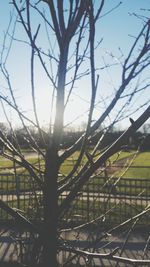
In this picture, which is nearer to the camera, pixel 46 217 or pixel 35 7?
pixel 46 217

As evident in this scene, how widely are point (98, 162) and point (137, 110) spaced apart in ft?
2.36

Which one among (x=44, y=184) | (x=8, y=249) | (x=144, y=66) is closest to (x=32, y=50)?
(x=144, y=66)

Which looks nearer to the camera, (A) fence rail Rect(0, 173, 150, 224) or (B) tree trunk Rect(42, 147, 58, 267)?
(B) tree trunk Rect(42, 147, 58, 267)

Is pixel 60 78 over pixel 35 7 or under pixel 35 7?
under

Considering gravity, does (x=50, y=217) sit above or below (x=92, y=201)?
above

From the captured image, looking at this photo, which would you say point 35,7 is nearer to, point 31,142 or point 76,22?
point 76,22

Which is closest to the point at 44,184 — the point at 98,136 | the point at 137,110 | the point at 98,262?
the point at 98,136

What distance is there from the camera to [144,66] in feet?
6.12

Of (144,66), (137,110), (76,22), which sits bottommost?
(137,110)

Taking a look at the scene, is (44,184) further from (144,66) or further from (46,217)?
(144,66)

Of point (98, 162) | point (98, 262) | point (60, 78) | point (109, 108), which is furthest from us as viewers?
point (98, 262)

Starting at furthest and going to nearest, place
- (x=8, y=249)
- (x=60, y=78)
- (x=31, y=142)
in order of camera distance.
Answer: (x=8, y=249) < (x=31, y=142) < (x=60, y=78)

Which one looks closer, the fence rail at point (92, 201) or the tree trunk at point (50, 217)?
the tree trunk at point (50, 217)

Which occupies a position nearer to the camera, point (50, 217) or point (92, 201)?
point (50, 217)
